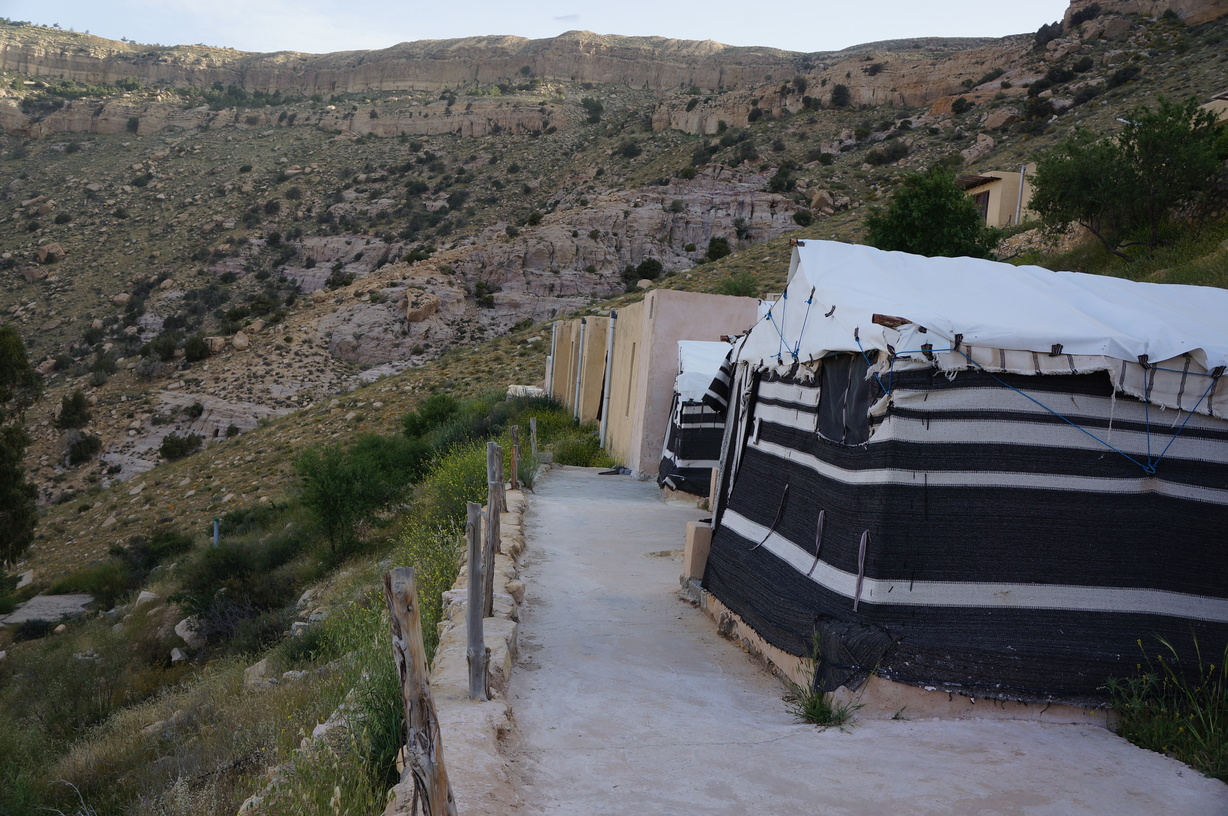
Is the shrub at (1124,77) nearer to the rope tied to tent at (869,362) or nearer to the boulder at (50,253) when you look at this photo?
the rope tied to tent at (869,362)

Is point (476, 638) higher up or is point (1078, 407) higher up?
point (1078, 407)

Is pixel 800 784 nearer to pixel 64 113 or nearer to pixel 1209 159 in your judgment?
pixel 1209 159

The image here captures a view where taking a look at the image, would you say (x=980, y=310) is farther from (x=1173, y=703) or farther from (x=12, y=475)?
(x=12, y=475)

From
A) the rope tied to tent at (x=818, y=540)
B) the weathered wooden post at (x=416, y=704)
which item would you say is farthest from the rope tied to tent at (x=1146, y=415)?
the weathered wooden post at (x=416, y=704)

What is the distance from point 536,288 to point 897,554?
136 ft

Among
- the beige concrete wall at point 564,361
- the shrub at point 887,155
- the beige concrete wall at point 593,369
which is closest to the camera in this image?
the beige concrete wall at point 593,369

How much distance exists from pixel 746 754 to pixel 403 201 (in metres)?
59.0

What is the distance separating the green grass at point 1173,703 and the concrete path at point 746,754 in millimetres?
140

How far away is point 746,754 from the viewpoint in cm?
439

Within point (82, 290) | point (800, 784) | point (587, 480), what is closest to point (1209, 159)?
point (587, 480)

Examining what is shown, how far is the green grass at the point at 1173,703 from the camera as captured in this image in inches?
173

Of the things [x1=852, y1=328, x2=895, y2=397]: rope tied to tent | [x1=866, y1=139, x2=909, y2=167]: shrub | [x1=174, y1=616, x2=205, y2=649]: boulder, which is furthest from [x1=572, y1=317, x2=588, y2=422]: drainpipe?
[x1=866, y1=139, x2=909, y2=167]: shrub

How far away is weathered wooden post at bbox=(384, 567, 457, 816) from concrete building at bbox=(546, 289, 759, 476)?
13721mm

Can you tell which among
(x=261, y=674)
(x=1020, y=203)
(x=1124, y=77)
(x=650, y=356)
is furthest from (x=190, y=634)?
(x=1124, y=77)
